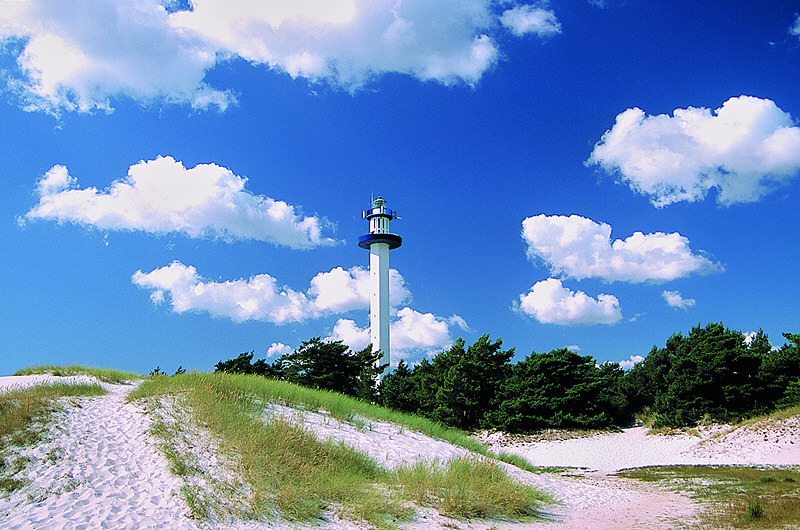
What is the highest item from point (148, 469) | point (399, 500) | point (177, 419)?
point (177, 419)

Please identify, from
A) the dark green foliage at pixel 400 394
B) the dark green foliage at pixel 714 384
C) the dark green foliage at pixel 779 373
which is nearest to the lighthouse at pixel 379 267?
the dark green foliage at pixel 400 394

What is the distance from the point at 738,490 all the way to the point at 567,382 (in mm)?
20278

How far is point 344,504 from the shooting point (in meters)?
9.77

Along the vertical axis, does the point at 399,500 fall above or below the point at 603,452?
above

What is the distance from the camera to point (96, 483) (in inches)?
361

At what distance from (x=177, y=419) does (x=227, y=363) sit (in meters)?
29.4

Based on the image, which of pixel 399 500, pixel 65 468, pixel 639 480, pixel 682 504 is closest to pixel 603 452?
pixel 639 480

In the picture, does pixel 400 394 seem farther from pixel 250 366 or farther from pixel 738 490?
pixel 738 490

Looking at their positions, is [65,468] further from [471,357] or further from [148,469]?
[471,357]

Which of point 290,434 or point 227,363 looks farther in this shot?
point 227,363

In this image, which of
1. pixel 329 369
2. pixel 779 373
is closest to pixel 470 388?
pixel 329 369

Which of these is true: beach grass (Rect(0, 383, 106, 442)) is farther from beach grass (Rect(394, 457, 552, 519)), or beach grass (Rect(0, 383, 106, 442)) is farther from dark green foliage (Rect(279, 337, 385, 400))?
dark green foliage (Rect(279, 337, 385, 400))

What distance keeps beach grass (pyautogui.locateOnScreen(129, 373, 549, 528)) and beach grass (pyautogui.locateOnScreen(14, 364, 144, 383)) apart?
4509 mm

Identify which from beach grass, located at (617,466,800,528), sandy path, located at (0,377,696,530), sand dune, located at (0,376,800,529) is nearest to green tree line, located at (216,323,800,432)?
beach grass, located at (617,466,800,528)
